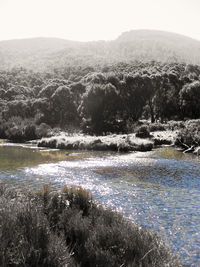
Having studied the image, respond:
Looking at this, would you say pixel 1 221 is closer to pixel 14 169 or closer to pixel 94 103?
pixel 14 169

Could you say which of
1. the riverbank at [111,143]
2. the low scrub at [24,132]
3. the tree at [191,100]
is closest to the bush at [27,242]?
the riverbank at [111,143]

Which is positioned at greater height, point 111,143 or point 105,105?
point 105,105

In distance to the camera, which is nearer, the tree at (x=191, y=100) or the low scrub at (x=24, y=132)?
the low scrub at (x=24, y=132)

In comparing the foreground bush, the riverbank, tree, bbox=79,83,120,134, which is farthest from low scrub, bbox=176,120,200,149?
the foreground bush

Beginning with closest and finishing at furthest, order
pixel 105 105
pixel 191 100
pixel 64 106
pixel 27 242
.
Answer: pixel 27 242, pixel 105 105, pixel 191 100, pixel 64 106

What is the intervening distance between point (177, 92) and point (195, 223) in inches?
2345

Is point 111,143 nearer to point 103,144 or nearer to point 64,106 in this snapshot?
point 103,144

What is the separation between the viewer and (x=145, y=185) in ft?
57.2

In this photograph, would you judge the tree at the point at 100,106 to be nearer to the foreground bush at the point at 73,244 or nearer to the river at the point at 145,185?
the river at the point at 145,185

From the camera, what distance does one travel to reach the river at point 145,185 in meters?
10.3

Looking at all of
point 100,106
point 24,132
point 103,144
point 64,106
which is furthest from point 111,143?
point 64,106

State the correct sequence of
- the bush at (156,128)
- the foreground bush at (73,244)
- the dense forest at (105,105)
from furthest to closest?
1. the dense forest at (105,105)
2. the bush at (156,128)
3. the foreground bush at (73,244)

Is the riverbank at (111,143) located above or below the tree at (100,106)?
below

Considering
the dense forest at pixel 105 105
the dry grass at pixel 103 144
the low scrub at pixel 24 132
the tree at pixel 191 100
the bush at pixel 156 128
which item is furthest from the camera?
the tree at pixel 191 100
